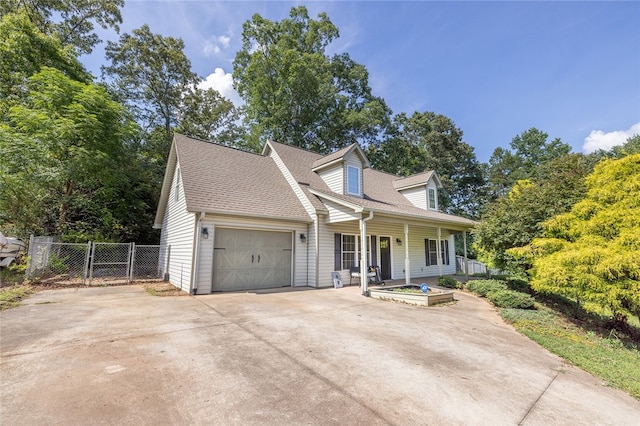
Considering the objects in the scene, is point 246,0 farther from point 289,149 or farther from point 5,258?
point 5,258

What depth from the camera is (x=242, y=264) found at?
9430 millimetres

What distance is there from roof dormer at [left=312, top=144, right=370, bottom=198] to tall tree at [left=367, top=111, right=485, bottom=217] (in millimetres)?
19130

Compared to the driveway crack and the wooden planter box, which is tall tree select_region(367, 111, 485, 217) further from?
the driveway crack

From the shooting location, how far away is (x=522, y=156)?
40.1 meters

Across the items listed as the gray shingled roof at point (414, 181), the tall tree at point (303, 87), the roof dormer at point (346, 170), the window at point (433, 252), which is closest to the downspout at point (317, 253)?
the roof dormer at point (346, 170)

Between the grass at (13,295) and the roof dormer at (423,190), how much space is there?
16267 millimetres

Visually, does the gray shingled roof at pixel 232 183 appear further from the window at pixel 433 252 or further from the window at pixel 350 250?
the window at pixel 433 252

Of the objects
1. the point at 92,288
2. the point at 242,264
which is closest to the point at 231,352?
the point at 242,264

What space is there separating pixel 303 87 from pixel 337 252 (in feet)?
57.0

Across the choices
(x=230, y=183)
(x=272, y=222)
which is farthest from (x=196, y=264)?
(x=230, y=183)

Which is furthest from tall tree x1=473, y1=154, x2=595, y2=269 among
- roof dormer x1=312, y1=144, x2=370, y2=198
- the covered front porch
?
roof dormer x1=312, y1=144, x2=370, y2=198

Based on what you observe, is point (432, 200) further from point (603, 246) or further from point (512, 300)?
point (603, 246)

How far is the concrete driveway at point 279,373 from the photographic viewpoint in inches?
99.7

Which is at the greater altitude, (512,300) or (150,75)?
(150,75)
